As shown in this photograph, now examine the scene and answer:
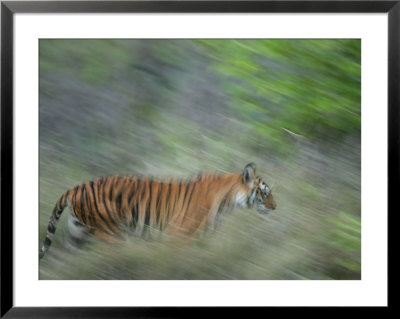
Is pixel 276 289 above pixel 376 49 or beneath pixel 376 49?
beneath

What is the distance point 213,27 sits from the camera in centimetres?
133

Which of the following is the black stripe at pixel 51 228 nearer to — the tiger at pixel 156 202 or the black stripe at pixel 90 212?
the tiger at pixel 156 202

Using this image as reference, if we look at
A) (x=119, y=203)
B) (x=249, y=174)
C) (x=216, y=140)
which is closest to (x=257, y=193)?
(x=249, y=174)

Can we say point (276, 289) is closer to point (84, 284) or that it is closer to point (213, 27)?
point (84, 284)

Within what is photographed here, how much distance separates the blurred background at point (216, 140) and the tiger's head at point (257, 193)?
0.03 m

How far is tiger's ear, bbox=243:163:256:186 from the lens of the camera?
4.34ft

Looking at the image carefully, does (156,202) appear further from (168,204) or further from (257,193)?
(257,193)

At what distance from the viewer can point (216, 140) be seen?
51.9 inches

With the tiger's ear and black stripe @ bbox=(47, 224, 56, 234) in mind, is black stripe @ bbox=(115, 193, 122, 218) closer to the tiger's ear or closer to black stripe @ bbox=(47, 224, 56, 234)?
black stripe @ bbox=(47, 224, 56, 234)

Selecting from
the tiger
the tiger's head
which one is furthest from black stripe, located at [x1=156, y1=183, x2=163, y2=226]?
the tiger's head

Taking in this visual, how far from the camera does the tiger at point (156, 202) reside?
132cm

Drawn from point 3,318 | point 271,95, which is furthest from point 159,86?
point 3,318

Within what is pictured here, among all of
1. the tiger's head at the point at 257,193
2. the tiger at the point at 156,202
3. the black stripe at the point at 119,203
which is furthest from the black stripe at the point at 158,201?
the tiger's head at the point at 257,193

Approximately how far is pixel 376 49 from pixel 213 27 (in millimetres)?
603
